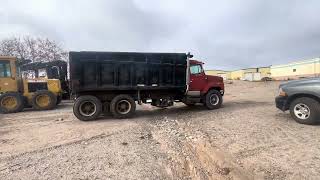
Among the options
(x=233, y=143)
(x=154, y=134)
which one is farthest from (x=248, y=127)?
(x=154, y=134)

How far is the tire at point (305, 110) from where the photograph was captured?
915 cm

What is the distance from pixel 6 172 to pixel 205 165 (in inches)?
154

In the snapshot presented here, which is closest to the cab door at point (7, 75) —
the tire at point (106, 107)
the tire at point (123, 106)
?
the tire at point (106, 107)

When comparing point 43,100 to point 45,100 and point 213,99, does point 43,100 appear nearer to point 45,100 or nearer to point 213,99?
point 45,100

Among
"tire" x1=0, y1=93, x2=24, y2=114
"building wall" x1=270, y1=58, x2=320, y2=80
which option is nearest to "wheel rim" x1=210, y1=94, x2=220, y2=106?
"tire" x1=0, y1=93, x2=24, y2=114

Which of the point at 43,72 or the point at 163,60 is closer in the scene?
the point at 163,60

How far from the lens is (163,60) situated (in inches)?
531

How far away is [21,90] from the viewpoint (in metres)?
16.8

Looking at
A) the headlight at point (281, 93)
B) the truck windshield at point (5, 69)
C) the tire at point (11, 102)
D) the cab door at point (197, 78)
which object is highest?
the truck windshield at point (5, 69)

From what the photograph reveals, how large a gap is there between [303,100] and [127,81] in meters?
6.72

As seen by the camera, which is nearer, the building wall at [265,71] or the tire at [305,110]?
the tire at [305,110]

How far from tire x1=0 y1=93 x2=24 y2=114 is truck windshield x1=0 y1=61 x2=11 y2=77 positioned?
1.04 metres

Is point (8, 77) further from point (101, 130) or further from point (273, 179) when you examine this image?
point (273, 179)

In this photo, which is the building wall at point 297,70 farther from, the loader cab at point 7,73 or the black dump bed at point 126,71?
the loader cab at point 7,73
